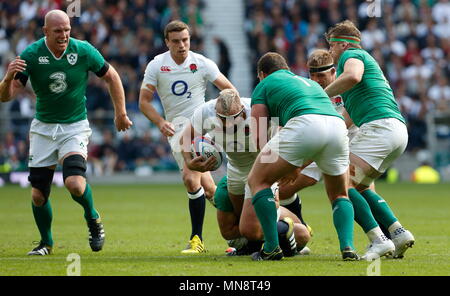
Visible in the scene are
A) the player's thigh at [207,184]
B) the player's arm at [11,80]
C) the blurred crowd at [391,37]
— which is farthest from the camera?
the blurred crowd at [391,37]

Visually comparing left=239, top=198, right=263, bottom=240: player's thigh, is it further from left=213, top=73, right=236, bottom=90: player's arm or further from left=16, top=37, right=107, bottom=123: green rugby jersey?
left=16, top=37, right=107, bottom=123: green rugby jersey

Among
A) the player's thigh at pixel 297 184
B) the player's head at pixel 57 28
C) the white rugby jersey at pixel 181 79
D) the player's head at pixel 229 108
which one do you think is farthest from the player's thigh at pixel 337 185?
the player's head at pixel 57 28

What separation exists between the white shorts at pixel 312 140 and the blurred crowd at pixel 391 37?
16.5 meters

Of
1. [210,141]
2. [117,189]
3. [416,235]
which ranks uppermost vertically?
[210,141]

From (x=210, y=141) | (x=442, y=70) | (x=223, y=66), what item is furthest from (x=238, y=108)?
(x=442, y=70)

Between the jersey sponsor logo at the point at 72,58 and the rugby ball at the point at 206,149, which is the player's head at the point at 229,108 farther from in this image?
the jersey sponsor logo at the point at 72,58

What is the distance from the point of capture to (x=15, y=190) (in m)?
21.6

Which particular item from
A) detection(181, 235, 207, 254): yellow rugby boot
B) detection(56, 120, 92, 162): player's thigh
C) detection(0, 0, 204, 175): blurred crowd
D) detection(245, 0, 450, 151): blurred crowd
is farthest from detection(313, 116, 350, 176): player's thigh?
detection(245, 0, 450, 151): blurred crowd

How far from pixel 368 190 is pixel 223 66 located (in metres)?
16.4

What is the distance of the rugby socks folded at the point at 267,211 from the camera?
8375mm

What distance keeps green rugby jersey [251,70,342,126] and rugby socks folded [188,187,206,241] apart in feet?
7.66

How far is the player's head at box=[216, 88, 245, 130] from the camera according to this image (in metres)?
8.66
